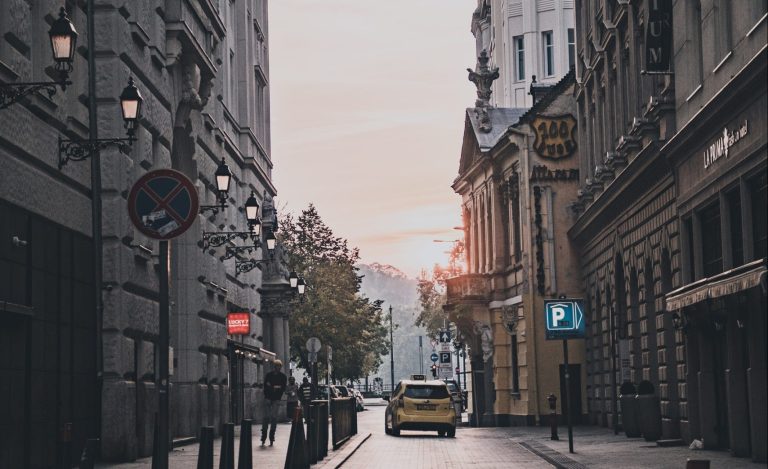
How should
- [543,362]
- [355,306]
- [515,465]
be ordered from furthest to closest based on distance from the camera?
[355,306] → [543,362] → [515,465]

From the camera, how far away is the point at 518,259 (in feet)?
182

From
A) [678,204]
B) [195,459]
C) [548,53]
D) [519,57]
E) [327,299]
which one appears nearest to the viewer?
[195,459]

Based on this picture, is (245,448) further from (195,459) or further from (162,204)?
(195,459)

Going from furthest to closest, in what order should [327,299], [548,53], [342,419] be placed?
[548,53]
[327,299]
[342,419]

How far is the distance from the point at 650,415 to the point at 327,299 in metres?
53.9

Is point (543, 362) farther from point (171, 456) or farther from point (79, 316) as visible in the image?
point (79, 316)

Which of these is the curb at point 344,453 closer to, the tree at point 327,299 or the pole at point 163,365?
the pole at point 163,365

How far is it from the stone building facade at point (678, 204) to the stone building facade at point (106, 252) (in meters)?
9.88

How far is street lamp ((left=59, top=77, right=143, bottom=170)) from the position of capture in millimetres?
17812

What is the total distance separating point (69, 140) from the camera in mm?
22031

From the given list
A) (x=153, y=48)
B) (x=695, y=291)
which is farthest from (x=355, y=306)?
(x=695, y=291)

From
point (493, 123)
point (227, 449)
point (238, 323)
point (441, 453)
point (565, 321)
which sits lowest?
point (441, 453)

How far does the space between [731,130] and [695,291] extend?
268cm

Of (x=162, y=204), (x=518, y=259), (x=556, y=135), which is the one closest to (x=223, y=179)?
(x=162, y=204)
